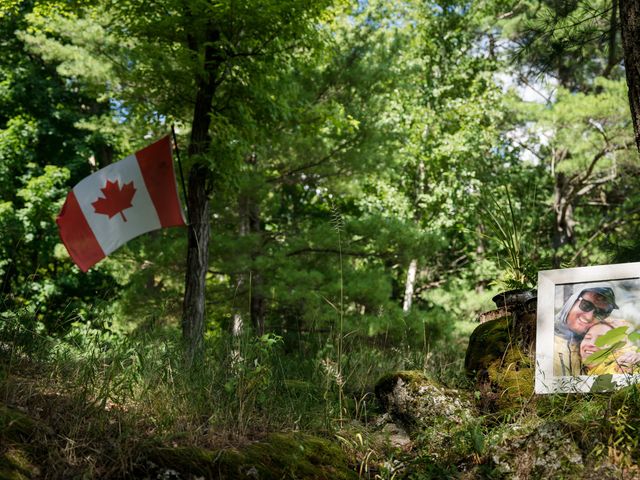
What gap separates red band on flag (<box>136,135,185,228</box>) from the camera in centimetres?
672

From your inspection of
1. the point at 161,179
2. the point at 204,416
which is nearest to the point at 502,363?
the point at 204,416

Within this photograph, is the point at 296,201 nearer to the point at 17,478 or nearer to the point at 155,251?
the point at 155,251

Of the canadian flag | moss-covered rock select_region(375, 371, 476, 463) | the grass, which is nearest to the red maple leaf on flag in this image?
the canadian flag

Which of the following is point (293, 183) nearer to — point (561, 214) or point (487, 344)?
point (561, 214)

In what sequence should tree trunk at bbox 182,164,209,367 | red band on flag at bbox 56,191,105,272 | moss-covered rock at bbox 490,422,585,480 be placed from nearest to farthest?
moss-covered rock at bbox 490,422,585,480 < red band on flag at bbox 56,191,105,272 < tree trunk at bbox 182,164,209,367

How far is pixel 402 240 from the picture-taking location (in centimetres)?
1170

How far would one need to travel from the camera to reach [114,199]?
262 inches

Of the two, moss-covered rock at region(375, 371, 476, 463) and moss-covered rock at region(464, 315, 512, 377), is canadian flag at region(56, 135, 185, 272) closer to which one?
moss-covered rock at region(375, 371, 476, 463)

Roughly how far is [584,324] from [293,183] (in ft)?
29.6

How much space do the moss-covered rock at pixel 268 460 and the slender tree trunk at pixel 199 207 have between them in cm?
395

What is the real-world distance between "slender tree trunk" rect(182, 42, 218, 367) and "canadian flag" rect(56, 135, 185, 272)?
69 cm

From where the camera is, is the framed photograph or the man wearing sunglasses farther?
the man wearing sunglasses

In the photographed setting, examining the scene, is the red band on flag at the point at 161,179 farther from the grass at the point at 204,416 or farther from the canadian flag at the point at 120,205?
the grass at the point at 204,416

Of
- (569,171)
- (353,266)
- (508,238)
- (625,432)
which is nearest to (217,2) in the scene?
(508,238)
